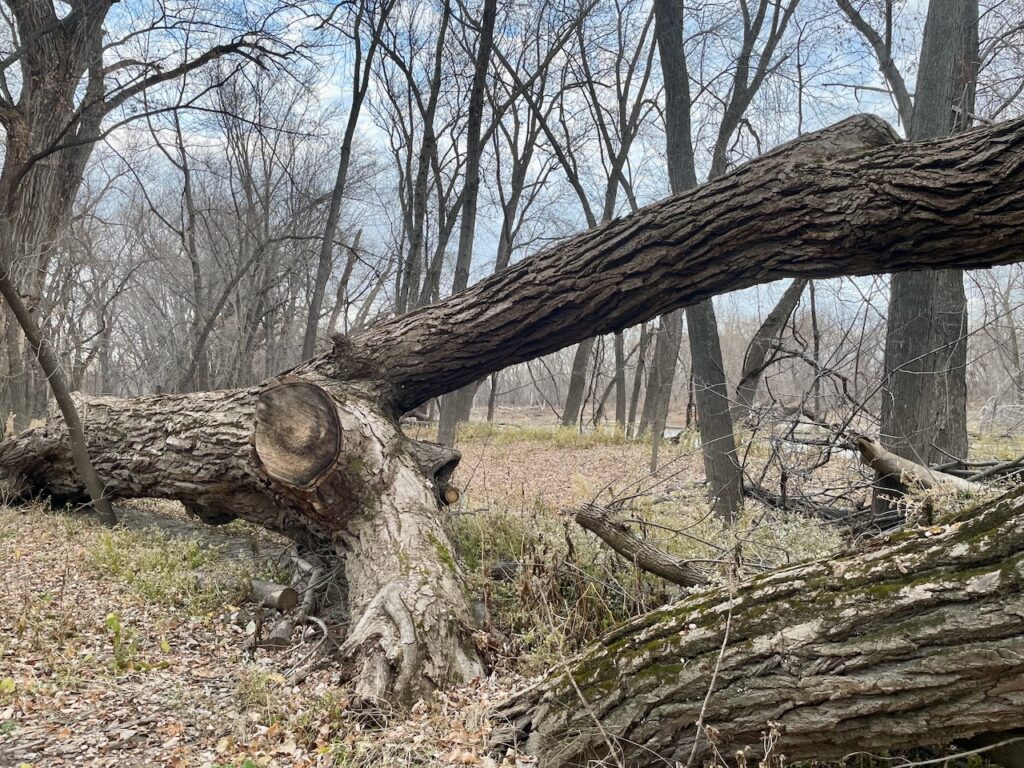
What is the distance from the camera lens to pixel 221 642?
376cm

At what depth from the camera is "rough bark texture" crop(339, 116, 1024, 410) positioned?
3.12 m

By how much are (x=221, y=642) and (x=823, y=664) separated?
3270 mm

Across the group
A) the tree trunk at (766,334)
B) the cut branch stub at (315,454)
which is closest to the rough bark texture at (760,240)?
the cut branch stub at (315,454)

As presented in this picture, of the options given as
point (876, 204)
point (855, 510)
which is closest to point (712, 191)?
Answer: point (876, 204)

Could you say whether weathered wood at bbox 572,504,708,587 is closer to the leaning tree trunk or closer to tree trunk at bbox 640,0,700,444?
the leaning tree trunk

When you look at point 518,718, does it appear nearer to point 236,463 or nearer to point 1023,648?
point 1023,648

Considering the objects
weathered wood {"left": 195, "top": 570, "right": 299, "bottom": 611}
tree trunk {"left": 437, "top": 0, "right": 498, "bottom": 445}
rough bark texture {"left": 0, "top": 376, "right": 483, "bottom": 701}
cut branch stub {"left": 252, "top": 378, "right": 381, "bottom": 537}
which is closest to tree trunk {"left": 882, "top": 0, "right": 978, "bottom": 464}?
rough bark texture {"left": 0, "top": 376, "right": 483, "bottom": 701}

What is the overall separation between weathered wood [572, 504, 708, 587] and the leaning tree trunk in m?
0.85

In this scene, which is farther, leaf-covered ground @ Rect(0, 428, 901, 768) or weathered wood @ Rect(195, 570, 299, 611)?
weathered wood @ Rect(195, 570, 299, 611)

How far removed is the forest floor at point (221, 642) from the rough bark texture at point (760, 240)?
1278 millimetres

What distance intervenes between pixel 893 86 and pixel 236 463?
1083cm

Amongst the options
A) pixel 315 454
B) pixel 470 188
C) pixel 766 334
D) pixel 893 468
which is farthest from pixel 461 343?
pixel 766 334

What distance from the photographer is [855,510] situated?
465 cm

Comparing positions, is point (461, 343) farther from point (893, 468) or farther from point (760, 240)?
point (893, 468)
